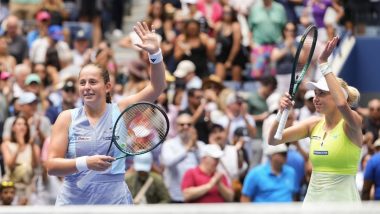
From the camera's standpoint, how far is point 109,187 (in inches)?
329

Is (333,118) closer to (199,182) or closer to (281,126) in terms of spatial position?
(281,126)

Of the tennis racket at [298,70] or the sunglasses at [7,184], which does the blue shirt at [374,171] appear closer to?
the tennis racket at [298,70]

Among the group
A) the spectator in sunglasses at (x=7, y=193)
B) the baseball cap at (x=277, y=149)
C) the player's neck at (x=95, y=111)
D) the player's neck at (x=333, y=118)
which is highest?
the player's neck at (x=95, y=111)

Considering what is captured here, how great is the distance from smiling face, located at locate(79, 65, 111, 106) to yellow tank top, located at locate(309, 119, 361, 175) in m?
1.56

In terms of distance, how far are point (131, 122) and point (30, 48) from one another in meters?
9.17

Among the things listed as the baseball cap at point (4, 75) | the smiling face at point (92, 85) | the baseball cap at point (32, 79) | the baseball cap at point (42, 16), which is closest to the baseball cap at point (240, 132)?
the baseball cap at point (32, 79)

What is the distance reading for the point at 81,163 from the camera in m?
8.01

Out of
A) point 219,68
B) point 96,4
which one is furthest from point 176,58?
point 96,4

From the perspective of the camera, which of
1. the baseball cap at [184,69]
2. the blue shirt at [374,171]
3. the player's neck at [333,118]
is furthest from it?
the baseball cap at [184,69]

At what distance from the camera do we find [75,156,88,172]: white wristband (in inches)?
315

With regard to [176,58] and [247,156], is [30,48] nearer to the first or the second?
[176,58]

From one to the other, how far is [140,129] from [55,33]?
9.51 m

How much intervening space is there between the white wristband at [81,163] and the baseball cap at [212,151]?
4.62 m

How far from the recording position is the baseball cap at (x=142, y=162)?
12.6 metres
